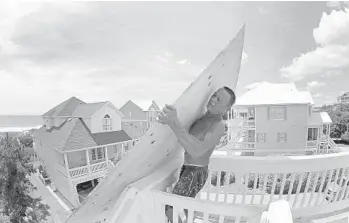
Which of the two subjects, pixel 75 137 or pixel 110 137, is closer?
pixel 75 137

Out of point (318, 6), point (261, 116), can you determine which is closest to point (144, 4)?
point (261, 116)

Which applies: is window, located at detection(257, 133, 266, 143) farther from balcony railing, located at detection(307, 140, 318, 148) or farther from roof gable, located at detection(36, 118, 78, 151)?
roof gable, located at detection(36, 118, 78, 151)

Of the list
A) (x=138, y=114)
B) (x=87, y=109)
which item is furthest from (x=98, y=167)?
(x=138, y=114)

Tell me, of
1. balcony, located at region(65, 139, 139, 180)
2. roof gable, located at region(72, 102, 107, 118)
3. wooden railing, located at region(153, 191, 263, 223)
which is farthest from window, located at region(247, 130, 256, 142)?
wooden railing, located at region(153, 191, 263, 223)

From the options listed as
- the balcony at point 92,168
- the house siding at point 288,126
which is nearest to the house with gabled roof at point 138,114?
the balcony at point 92,168

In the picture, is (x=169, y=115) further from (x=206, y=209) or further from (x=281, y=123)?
(x=281, y=123)

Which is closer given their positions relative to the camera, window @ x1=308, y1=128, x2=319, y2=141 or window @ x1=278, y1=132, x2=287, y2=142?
window @ x1=278, y1=132, x2=287, y2=142
